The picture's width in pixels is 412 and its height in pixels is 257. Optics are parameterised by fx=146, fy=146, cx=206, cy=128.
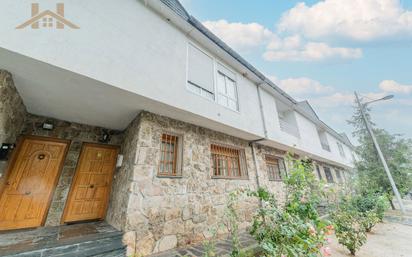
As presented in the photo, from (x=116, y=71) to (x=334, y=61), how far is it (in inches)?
797

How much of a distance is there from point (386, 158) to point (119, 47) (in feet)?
59.3

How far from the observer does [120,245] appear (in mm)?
2729

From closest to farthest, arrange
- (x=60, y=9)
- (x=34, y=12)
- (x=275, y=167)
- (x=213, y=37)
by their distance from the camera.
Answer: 1. (x=34, y=12)
2. (x=60, y=9)
3. (x=213, y=37)
4. (x=275, y=167)

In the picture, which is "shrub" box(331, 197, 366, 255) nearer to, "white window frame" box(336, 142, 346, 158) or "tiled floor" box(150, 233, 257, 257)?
"tiled floor" box(150, 233, 257, 257)

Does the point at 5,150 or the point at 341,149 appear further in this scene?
the point at 341,149

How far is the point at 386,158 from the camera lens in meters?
11.2

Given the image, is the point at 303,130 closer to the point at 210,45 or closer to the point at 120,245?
the point at 210,45

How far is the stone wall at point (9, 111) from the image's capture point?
254 cm

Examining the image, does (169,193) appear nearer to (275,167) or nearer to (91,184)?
(91,184)

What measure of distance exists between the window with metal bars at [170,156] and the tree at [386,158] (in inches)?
481

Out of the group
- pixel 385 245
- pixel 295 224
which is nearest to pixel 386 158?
pixel 385 245

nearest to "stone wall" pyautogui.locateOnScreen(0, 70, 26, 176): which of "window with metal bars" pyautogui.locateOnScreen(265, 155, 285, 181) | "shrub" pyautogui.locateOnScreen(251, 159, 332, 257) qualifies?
"shrub" pyautogui.locateOnScreen(251, 159, 332, 257)

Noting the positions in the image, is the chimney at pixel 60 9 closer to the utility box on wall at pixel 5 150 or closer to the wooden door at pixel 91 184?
the utility box on wall at pixel 5 150

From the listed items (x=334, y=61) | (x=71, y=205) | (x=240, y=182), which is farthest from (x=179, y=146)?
(x=334, y=61)
